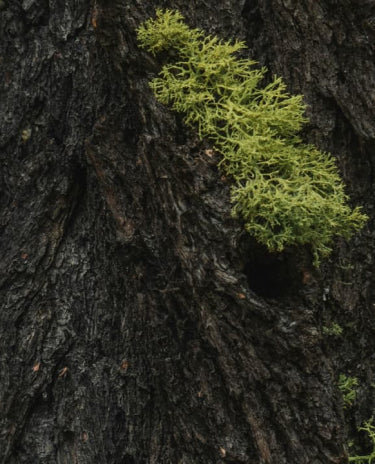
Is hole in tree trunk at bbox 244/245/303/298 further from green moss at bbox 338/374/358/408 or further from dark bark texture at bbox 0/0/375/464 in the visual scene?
green moss at bbox 338/374/358/408

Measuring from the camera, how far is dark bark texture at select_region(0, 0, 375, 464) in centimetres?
181

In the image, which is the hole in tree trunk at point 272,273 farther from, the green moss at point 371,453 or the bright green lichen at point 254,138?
the green moss at point 371,453

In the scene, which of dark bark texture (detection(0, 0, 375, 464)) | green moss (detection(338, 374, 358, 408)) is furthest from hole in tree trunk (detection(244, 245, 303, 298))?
green moss (detection(338, 374, 358, 408))

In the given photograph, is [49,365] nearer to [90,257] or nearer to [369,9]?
[90,257]

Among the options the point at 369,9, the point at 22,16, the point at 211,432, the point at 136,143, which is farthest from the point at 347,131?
the point at 22,16

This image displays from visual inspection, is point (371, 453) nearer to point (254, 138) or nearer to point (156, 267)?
point (156, 267)

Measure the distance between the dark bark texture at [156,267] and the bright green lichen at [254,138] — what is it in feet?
0.19

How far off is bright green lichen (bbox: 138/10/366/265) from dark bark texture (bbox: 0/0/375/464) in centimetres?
6

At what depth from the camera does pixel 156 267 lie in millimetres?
1968

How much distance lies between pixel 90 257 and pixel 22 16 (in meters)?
1.07

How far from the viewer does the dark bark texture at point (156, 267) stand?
71.4 inches

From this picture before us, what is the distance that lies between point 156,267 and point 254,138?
577mm

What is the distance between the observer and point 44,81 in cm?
227

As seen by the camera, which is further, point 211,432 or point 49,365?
point 49,365
